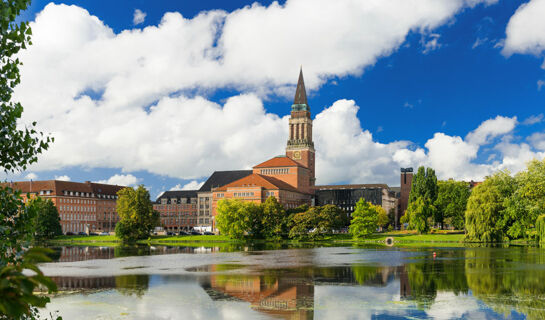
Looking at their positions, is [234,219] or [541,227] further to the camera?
[234,219]

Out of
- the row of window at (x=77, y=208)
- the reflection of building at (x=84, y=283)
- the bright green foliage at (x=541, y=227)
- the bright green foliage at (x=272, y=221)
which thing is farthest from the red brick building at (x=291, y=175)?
the reflection of building at (x=84, y=283)

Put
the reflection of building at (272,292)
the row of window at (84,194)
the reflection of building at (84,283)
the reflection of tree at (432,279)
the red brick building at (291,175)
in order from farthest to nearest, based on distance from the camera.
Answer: the row of window at (84,194) → the red brick building at (291,175) → the reflection of building at (84,283) → the reflection of tree at (432,279) → the reflection of building at (272,292)

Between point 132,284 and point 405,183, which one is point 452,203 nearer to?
point 405,183

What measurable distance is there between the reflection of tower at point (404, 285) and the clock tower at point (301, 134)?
136m

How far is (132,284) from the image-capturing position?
3522 cm

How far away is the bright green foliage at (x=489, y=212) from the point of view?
80.6 metres

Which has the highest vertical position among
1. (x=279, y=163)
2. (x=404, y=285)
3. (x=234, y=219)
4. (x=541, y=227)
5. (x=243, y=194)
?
(x=279, y=163)

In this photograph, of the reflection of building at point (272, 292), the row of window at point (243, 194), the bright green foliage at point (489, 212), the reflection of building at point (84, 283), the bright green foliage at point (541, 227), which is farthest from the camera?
the row of window at point (243, 194)

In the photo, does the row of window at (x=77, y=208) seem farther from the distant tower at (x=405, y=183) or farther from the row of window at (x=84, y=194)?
the distant tower at (x=405, y=183)

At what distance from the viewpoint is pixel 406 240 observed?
337 ft

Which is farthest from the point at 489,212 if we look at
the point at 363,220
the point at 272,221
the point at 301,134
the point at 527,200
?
the point at 301,134

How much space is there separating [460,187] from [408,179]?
68.7 metres

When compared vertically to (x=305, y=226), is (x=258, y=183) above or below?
above

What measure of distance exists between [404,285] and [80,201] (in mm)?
158247
